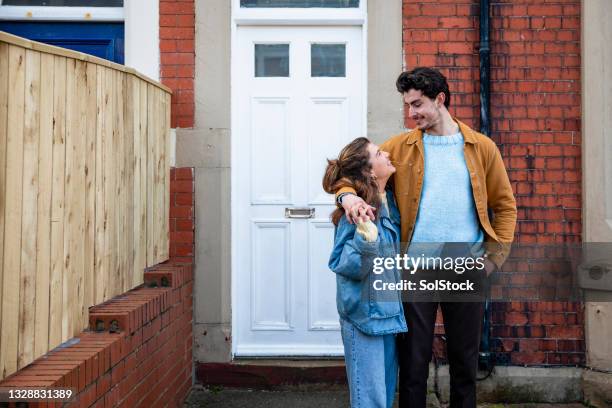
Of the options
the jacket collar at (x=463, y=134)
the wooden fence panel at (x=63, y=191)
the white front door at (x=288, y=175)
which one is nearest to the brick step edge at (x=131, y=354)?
the wooden fence panel at (x=63, y=191)

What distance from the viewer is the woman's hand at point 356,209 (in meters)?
2.81

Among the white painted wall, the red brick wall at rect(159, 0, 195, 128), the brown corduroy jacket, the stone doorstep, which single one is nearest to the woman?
the brown corduroy jacket

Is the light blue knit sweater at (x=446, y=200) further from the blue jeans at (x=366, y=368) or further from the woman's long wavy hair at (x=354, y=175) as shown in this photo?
the blue jeans at (x=366, y=368)

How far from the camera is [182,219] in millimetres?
4699

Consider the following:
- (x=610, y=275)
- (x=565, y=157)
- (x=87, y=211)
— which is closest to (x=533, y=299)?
(x=610, y=275)

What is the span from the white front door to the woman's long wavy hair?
178 centimetres

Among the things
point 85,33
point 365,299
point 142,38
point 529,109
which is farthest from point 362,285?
point 85,33

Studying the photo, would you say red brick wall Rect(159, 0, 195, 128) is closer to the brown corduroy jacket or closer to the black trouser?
the brown corduroy jacket

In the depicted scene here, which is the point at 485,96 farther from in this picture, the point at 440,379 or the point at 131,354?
the point at 131,354

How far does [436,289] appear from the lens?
323cm

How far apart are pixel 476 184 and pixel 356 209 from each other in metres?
0.88

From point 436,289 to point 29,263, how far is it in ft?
6.46

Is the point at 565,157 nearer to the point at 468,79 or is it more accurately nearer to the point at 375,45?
the point at 468,79

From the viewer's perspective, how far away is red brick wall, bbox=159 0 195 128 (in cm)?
474
